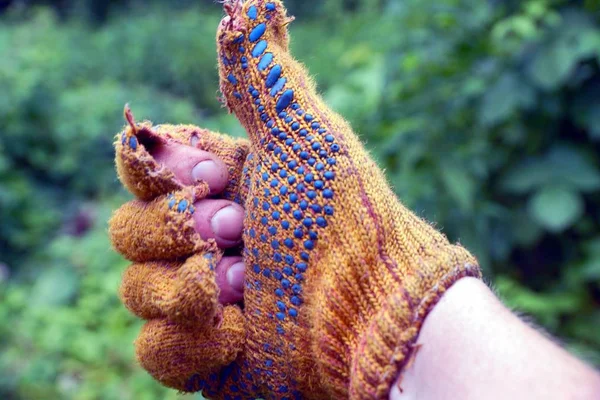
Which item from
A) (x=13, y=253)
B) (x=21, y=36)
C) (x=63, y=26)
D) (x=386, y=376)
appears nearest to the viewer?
(x=386, y=376)

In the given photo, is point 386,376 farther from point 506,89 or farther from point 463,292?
point 506,89

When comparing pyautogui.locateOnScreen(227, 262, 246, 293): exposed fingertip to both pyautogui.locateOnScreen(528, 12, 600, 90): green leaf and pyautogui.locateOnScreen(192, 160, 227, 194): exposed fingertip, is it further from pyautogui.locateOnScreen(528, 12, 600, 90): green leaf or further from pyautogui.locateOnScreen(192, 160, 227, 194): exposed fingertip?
pyautogui.locateOnScreen(528, 12, 600, 90): green leaf

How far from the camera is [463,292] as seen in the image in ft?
2.79

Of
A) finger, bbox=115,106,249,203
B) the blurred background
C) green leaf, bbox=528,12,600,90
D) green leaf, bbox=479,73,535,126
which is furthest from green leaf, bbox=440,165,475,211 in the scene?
Answer: finger, bbox=115,106,249,203

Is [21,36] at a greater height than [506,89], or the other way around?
[21,36]

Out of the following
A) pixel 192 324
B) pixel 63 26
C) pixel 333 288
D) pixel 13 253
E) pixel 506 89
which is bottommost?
pixel 192 324

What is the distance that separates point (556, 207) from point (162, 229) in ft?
5.87

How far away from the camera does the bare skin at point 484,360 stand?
0.71 metres

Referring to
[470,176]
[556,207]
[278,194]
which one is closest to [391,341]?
[278,194]

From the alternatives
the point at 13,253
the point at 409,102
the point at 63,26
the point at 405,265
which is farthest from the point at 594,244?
the point at 63,26

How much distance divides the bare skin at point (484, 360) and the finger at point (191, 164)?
454 mm

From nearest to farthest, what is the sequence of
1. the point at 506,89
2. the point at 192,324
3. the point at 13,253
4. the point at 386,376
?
the point at 386,376
the point at 192,324
the point at 506,89
the point at 13,253

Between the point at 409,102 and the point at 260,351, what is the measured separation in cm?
158

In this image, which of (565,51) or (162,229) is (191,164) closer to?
(162,229)
